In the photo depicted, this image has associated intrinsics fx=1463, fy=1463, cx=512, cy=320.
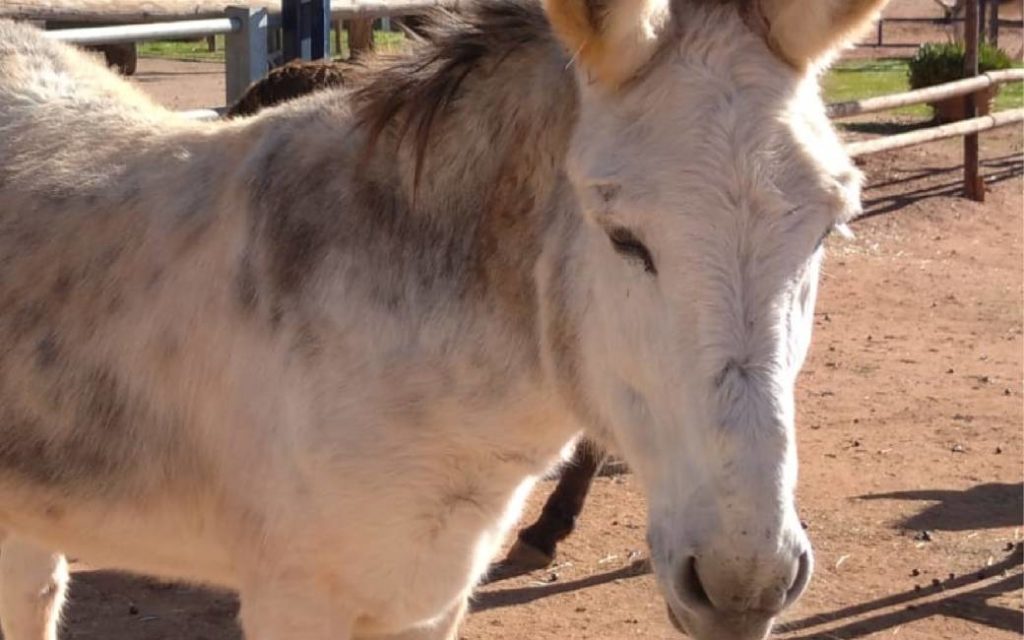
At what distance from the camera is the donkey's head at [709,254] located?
2238 mm

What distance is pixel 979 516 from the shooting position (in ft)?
19.0

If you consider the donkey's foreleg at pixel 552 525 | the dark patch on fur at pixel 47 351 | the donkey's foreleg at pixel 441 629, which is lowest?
the donkey's foreleg at pixel 552 525

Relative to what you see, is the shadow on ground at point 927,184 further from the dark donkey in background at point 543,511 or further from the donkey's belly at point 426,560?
the donkey's belly at point 426,560

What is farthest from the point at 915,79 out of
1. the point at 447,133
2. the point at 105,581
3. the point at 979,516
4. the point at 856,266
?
the point at 447,133

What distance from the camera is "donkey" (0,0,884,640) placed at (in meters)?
2.30

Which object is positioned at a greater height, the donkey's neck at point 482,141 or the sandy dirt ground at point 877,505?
the donkey's neck at point 482,141

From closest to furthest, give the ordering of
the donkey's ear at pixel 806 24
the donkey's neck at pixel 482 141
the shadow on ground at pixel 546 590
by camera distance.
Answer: the donkey's ear at pixel 806 24 → the donkey's neck at pixel 482 141 → the shadow on ground at pixel 546 590

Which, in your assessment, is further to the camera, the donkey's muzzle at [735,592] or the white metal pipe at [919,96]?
the white metal pipe at [919,96]

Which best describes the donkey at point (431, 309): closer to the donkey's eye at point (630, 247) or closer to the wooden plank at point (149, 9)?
the donkey's eye at point (630, 247)

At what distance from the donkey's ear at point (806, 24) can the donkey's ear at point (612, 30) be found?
0.19 metres

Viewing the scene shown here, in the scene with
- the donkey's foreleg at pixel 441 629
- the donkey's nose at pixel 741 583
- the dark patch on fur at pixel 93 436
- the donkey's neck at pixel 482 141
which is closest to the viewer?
the donkey's nose at pixel 741 583

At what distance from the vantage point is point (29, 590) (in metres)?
4.03

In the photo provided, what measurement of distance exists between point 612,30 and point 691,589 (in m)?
0.93

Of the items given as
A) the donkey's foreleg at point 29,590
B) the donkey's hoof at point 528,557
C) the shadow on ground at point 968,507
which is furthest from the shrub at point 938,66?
the donkey's foreleg at point 29,590
